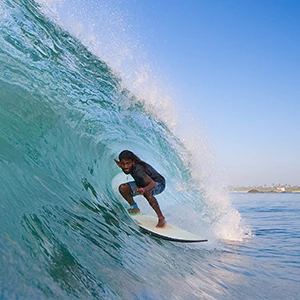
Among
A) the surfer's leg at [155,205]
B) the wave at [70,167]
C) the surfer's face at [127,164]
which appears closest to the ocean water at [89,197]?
the wave at [70,167]

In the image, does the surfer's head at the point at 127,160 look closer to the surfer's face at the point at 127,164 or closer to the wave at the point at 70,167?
the surfer's face at the point at 127,164

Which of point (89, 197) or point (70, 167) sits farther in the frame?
point (70, 167)

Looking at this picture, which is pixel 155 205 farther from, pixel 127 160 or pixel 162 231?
pixel 127 160

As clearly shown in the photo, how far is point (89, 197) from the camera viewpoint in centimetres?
527

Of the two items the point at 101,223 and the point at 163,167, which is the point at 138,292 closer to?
the point at 101,223

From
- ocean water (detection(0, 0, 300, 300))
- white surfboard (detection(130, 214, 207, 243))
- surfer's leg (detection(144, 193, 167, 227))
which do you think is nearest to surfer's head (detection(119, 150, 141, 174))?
surfer's leg (detection(144, 193, 167, 227))

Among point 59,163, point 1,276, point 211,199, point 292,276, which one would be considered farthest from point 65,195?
point 211,199

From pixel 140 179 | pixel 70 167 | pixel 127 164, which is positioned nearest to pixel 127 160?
pixel 127 164

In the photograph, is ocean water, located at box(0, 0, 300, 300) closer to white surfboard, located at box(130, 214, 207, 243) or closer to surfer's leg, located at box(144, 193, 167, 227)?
white surfboard, located at box(130, 214, 207, 243)

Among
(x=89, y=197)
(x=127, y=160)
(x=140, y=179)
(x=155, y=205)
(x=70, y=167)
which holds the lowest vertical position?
(x=89, y=197)

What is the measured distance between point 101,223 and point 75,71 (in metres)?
2.93

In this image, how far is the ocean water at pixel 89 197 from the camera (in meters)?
3.11

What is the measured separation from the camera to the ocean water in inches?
122

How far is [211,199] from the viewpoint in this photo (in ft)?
31.0
